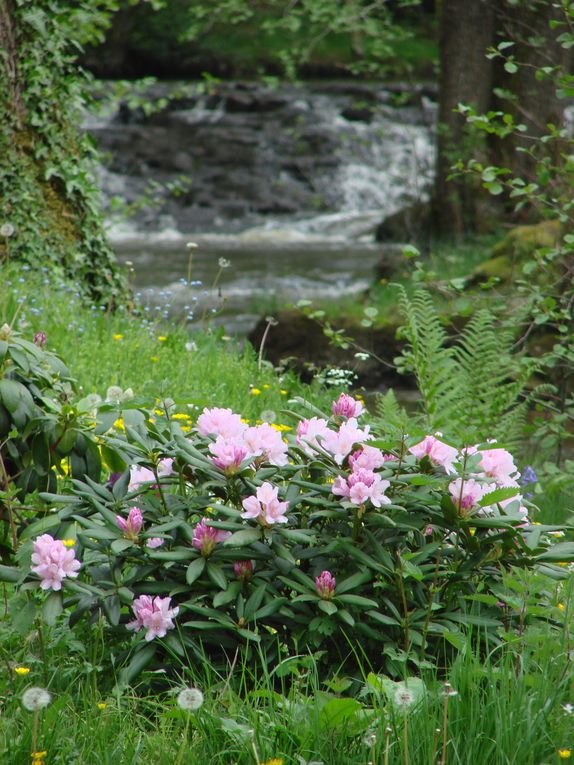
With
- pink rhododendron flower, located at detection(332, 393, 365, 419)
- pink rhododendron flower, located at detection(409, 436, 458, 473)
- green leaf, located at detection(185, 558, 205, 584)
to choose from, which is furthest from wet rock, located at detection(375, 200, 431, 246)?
green leaf, located at detection(185, 558, 205, 584)

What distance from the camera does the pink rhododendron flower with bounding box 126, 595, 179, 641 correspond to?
2334 mm

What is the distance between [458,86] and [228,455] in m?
10.7

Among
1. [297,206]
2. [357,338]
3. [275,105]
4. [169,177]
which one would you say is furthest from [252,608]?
[275,105]

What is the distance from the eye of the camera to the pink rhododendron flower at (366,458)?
2365mm

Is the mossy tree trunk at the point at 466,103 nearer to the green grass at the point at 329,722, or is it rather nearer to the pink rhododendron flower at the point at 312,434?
the pink rhododendron flower at the point at 312,434

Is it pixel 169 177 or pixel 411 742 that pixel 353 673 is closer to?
pixel 411 742

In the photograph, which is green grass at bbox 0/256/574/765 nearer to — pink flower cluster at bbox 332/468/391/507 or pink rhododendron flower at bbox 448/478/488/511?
pink rhododendron flower at bbox 448/478/488/511

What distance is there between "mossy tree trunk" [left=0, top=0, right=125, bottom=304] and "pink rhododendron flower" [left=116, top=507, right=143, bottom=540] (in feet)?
12.6

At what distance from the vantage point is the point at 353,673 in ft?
7.98

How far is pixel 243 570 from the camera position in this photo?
2420 millimetres

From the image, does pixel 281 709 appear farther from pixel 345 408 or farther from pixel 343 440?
pixel 345 408

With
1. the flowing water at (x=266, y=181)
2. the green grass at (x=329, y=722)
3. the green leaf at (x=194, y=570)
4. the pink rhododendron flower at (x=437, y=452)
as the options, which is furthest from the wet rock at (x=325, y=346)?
the green grass at (x=329, y=722)

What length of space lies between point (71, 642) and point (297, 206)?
55.0ft

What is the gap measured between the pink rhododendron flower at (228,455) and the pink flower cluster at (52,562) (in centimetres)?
43
